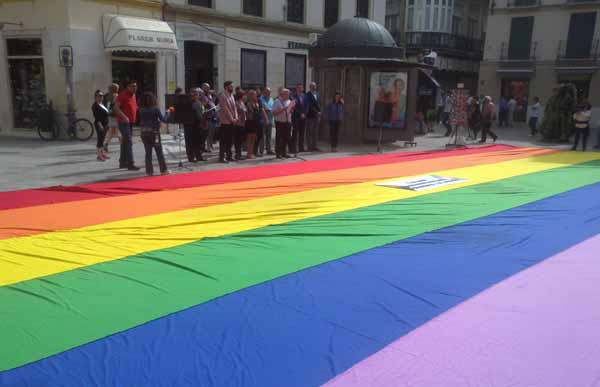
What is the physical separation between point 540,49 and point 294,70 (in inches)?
811

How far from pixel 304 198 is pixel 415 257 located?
10.3 ft

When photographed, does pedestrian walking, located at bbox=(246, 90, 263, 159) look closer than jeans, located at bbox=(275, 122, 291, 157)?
Yes

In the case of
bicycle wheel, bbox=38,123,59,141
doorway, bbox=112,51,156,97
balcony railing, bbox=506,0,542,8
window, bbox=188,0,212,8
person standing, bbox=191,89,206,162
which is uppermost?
balcony railing, bbox=506,0,542,8

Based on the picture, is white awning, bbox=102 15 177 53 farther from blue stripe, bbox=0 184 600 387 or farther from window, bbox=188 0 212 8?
blue stripe, bbox=0 184 600 387

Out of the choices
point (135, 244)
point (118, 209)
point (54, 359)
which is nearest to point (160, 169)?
point (118, 209)

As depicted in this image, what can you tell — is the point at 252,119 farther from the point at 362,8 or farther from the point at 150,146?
the point at 362,8

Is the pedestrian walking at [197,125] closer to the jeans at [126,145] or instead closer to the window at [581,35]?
the jeans at [126,145]

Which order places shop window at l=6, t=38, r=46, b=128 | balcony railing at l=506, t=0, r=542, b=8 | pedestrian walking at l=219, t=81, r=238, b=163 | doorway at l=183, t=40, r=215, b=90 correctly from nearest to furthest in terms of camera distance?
pedestrian walking at l=219, t=81, r=238, b=163 → shop window at l=6, t=38, r=46, b=128 → doorway at l=183, t=40, r=215, b=90 → balcony railing at l=506, t=0, r=542, b=8

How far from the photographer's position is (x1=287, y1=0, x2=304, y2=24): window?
26.2m

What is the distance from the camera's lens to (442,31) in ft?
137

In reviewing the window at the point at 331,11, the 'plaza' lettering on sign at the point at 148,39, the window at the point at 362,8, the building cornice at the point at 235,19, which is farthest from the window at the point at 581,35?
the 'plaza' lettering on sign at the point at 148,39

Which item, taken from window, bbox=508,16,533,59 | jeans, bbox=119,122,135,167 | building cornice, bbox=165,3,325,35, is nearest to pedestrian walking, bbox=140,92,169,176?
jeans, bbox=119,122,135,167

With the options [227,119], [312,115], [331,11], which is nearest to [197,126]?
[227,119]

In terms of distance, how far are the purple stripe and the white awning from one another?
53.9ft
